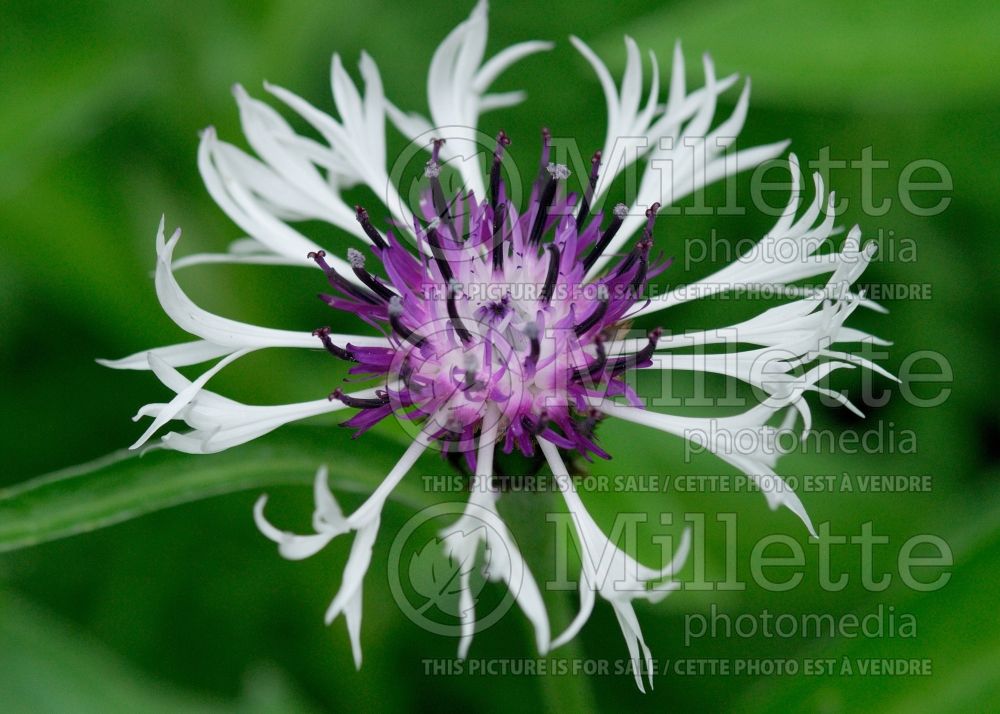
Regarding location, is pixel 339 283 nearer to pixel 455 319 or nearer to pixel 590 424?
pixel 455 319

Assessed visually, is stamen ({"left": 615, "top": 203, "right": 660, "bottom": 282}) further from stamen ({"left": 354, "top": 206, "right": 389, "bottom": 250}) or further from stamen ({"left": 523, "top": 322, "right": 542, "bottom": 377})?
stamen ({"left": 354, "top": 206, "right": 389, "bottom": 250})

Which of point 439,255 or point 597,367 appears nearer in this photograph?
point 597,367

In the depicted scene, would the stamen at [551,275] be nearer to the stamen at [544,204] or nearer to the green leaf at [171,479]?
the stamen at [544,204]

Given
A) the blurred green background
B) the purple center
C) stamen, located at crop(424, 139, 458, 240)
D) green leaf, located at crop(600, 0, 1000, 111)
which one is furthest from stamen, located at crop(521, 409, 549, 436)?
green leaf, located at crop(600, 0, 1000, 111)

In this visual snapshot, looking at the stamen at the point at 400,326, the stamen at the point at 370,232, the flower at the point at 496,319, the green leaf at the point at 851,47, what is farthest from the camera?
the green leaf at the point at 851,47

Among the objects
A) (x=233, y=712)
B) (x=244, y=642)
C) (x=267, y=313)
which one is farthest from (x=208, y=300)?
(x=233, y=712)

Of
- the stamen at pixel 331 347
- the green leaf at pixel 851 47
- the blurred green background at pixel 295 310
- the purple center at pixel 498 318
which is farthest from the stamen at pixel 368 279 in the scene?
the green leaf at pixel 851 47

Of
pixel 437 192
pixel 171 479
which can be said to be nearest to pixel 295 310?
pixel 437 192
